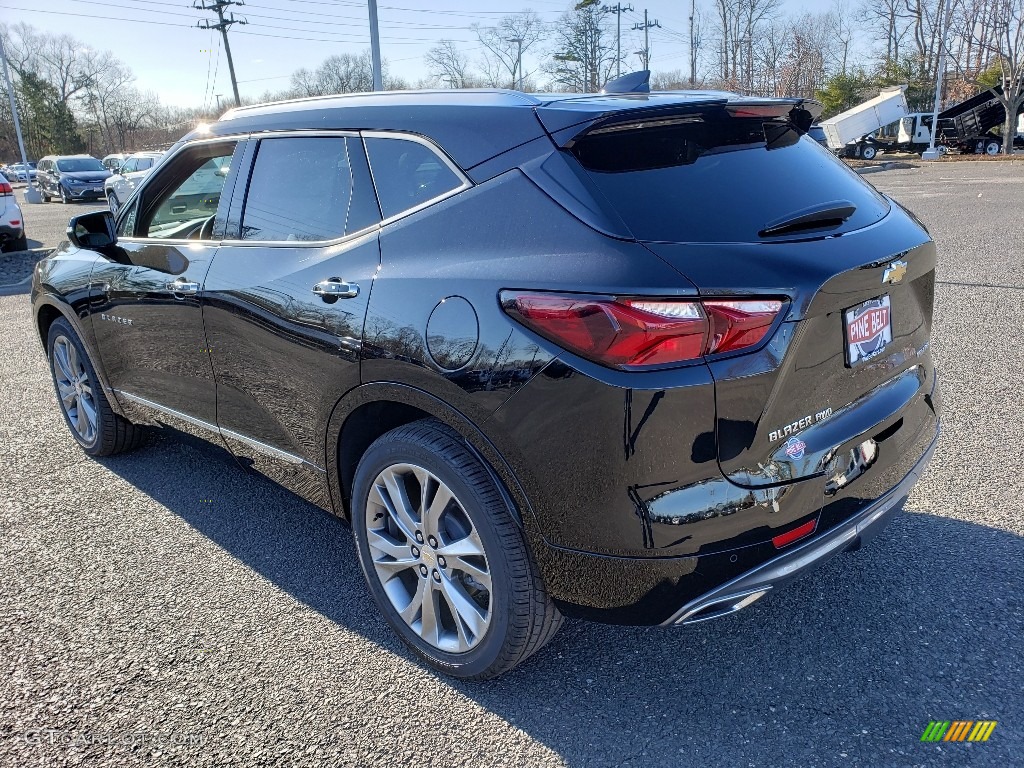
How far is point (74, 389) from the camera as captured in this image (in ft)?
15.3

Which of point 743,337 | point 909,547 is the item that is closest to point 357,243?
point 743,337

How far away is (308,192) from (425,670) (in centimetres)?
177

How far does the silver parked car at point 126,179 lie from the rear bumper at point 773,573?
78.4ft

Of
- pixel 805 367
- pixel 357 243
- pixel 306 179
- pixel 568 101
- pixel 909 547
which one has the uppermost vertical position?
pixel 568 101

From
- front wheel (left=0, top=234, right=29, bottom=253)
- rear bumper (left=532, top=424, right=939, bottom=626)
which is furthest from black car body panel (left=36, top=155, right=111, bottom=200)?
rear bumper (left=532, top=424, right=939, bottom=626)

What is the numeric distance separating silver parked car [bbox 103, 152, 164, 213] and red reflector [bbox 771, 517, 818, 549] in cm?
2394

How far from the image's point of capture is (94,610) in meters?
3.10

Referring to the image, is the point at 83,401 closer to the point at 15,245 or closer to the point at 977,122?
the point at 15,245

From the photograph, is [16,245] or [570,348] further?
[16,245]

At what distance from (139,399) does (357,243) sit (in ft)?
6.41

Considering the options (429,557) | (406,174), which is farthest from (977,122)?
(429,557)

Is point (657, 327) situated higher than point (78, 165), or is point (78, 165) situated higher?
point (78, 165)

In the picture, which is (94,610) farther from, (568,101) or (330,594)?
(568,101)

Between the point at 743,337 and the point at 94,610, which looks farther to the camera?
the point at 94,610
